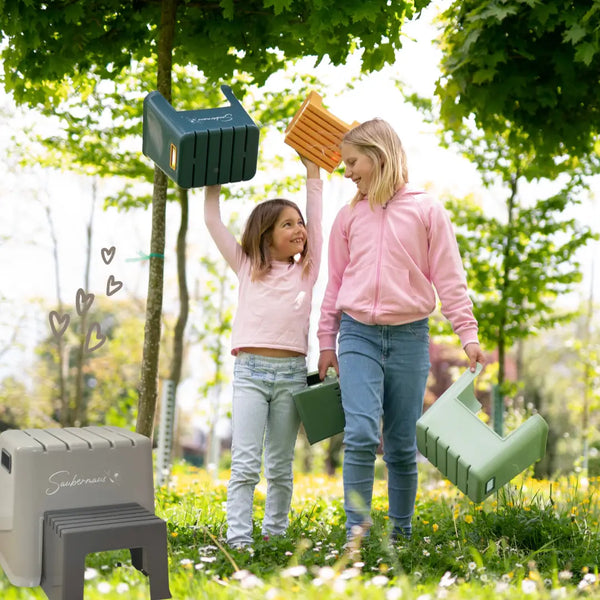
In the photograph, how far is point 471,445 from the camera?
3.06 meters

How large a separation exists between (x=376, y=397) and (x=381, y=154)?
38.9 inches

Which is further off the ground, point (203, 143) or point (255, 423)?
point (203, 143)

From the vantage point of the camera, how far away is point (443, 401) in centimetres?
317

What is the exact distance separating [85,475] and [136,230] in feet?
28.2

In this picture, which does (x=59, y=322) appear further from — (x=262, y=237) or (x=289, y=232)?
(x=289, y=232)

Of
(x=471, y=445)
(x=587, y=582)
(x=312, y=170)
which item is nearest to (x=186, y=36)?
(x=312, y=170)

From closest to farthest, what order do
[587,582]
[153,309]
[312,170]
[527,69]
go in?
[587,582]
[312,170]
[153,309]
[527,69]

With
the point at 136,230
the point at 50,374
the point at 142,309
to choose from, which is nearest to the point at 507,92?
the point at 136,230

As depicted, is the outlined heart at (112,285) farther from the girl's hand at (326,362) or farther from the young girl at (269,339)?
the girl's hand at (326,362)

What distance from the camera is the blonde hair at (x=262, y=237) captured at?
11.1 ft

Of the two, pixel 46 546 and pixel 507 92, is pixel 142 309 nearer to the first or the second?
pixel 507 92

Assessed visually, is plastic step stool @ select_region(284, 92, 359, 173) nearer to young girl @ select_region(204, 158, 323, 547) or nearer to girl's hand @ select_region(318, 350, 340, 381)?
young girl @ select_region(204, 158, 323, 547)

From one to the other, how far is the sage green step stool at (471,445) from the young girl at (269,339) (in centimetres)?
58

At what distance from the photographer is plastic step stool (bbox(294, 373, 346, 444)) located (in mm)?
3293
